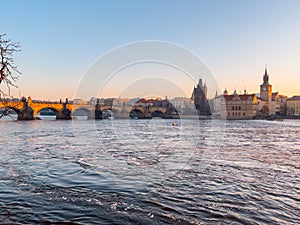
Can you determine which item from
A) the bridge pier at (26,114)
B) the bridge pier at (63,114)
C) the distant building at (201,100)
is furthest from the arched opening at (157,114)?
the bridge pier at (26,114)

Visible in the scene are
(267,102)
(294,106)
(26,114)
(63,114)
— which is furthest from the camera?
(294,106)

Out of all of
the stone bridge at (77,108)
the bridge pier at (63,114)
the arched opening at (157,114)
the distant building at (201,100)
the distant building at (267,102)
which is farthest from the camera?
the distant building at (201,100)

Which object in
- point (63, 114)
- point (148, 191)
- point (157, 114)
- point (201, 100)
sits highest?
point (201, 100)

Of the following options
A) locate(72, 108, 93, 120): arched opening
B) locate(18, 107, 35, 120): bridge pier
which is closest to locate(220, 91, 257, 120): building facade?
locate(72, 108, 93, 120): arched opening

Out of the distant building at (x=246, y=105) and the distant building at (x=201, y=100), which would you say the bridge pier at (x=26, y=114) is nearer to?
the distant building at (x=246, y=105)

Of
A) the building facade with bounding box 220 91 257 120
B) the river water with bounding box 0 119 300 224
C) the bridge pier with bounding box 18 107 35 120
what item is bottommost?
the river water with bounding box 0 119 300 224

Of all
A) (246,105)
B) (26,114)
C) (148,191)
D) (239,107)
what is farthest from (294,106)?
(148,191)

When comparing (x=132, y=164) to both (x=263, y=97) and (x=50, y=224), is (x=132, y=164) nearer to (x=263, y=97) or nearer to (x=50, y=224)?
(x=50, y=224)

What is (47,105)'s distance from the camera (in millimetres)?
79125

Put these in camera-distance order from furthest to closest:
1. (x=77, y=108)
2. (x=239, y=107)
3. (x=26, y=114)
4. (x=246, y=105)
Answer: (x=239, y=107), (x=246, y=105), (x=77, y=108), (x=26, y=114)

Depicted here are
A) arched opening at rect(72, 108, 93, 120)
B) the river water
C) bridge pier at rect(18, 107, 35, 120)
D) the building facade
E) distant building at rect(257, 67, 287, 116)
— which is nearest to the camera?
the river water

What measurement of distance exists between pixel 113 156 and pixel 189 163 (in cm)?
473

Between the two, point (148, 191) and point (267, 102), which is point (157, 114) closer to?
point (267, 102)

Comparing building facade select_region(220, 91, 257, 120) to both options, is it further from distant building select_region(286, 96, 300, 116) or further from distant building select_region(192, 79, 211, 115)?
distant building select_region(286, 96, 300, 116)
